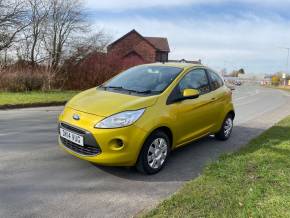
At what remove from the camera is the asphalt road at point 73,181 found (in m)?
3.74

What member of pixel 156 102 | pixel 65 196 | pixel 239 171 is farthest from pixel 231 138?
pixel 65 196

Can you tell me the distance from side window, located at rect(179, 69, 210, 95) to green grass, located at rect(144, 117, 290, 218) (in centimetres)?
136

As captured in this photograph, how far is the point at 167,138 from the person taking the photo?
5129 millimetres

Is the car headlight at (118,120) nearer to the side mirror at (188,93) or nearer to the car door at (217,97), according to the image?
the side mirror at (188,93)

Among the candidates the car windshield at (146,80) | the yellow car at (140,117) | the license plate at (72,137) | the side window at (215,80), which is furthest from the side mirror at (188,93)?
the license plate at (72,137)

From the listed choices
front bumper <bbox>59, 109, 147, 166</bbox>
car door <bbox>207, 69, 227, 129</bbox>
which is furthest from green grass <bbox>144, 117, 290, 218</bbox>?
car door <bbox>207, 69, 227, 129</bbox>

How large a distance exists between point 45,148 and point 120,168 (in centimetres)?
174

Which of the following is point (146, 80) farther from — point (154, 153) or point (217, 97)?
point (217, 97)

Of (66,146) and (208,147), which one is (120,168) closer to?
(66,146)

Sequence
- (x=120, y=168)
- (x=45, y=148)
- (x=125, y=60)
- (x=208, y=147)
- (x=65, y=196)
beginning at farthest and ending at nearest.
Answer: (x=125, y=60), (x=208, y=147), (x=45, y=148), (x=120, y=168), (x=65, y=196)

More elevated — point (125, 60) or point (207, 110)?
point (125, 60)

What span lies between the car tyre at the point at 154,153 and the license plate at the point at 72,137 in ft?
2.88

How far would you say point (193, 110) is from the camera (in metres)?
5.71

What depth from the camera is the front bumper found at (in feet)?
14.6
